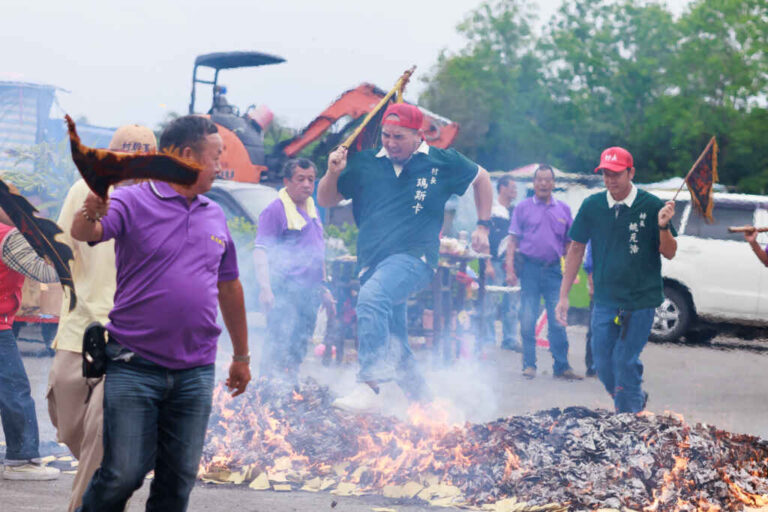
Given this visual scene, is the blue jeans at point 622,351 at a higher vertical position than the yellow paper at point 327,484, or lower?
higher

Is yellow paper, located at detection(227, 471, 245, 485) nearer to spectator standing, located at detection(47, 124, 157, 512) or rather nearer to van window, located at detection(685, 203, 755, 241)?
spectator standing, located at detection(47, 124, 157, 512)

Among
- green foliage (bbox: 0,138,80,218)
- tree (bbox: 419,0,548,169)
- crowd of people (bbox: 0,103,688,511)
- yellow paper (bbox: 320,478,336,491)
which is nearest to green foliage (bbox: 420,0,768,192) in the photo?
tree (bbox: 419,0,548,169)

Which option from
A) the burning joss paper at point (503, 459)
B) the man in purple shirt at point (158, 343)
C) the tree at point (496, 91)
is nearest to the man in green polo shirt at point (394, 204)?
the burning joss paper at point (503, 459)

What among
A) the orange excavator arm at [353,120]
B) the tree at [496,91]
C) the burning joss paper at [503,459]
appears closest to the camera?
the burning joss paper at [503,459]

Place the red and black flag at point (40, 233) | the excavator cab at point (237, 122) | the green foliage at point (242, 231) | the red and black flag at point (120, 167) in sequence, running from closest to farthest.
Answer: the red and black flag at point (120, 167), the red and black flag at point (40, 233), the green foliage at point (242, 231), the excavator cab at point (237, 122)

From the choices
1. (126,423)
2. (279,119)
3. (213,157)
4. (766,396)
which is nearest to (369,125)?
(213,157)

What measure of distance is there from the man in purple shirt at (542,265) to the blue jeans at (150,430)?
23.3 feet

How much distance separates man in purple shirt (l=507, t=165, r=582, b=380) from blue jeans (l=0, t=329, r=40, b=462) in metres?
5.96

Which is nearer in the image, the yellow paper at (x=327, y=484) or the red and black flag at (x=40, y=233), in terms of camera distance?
the red and black flag at (x=40, y=233)

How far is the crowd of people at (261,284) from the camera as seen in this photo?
3439 mm

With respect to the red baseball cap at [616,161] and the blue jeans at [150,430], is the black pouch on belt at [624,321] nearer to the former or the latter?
the red baseball cap at [616,161]

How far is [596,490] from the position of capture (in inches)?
203

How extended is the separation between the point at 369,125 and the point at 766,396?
549 centimetres

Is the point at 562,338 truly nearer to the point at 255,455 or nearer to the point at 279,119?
the point at 255,455
